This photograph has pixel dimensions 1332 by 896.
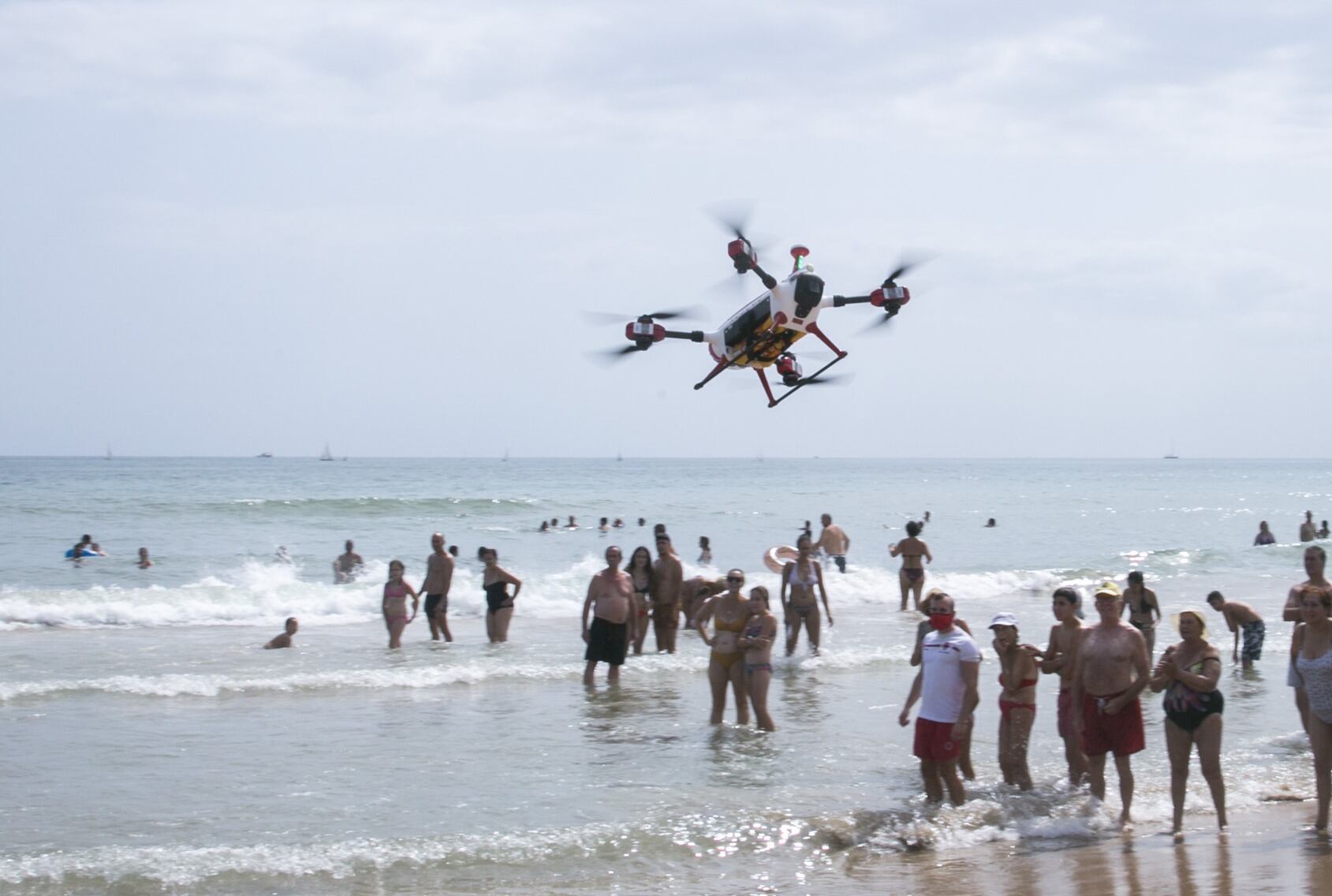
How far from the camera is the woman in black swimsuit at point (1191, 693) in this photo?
Result: 23.8 ft

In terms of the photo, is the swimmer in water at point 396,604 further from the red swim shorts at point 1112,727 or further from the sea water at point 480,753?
the red swim shorts at point 1112,727

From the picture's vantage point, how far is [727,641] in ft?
34.0

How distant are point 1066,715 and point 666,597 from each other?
6903 millimetres

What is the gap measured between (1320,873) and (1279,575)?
2387 cm

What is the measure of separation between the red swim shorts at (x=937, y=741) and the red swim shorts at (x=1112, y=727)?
83 cm

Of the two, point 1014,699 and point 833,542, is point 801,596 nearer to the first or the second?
point 1014,699

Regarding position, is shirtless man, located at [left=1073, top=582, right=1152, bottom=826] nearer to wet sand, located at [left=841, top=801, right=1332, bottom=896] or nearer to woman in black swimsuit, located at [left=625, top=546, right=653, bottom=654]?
wet sand, located at [left=841, top=801, right=1332, bottom=896]

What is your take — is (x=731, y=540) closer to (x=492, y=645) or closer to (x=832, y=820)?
(x=492, y=645)

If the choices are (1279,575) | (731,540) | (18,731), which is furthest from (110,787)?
(731,540)

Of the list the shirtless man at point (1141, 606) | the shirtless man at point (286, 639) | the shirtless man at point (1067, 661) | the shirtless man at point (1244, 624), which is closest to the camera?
the shirtless man at point (1067, 661)

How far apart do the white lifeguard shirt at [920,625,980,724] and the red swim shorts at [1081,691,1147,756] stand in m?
0.76

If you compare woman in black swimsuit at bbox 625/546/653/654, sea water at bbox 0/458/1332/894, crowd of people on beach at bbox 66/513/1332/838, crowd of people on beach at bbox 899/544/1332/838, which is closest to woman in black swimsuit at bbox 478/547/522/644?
sea water at bbox 0/458/1332/894

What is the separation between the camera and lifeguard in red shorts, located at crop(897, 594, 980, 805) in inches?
313

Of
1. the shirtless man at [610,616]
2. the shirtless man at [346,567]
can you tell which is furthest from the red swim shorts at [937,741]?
the shirtless man at [346,567]
